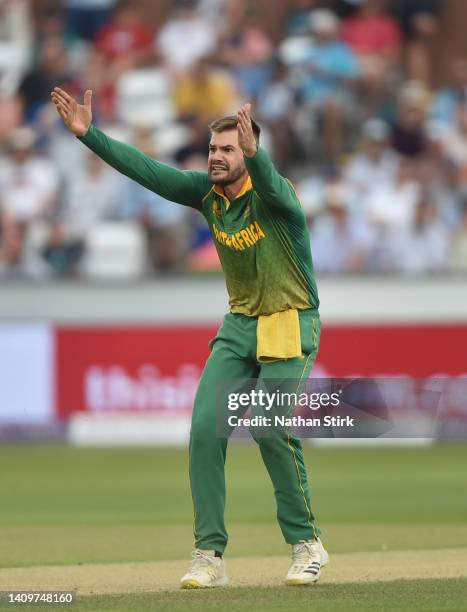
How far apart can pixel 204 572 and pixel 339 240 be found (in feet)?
32.8

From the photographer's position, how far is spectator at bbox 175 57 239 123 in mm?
17812

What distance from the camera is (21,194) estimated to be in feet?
56.5

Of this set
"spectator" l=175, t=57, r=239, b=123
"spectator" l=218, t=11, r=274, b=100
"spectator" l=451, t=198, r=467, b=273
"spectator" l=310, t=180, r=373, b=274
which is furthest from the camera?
"spectator" l=218, t=11, r=274, b=100

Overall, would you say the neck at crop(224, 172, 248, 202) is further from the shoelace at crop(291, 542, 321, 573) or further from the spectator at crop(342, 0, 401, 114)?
the spectator at crop(342, 0, 401, 114)

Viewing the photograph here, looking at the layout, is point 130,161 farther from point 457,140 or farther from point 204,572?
point 457,140

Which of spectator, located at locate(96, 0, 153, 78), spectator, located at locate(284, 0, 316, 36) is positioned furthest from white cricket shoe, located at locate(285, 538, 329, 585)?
spectator, located at locate(96, 0, 153, 78)

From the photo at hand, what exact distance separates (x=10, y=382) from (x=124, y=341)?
51.3 inches

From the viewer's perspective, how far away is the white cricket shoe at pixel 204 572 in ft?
21.8

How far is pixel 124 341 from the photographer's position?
15.8m

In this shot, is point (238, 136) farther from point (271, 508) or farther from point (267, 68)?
point (267, 68)

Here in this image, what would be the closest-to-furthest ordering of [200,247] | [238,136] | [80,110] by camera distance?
[238,136]
[80,110]
[200,247]

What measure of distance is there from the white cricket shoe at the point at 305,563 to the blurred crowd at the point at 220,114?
946cm

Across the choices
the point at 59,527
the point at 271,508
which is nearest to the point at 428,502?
the point at 271,508

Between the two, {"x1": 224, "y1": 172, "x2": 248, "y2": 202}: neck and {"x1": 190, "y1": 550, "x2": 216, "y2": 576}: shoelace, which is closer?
{"x1": 190, "y1": 550, "x2": 216, "y2": 576}: shoelace
